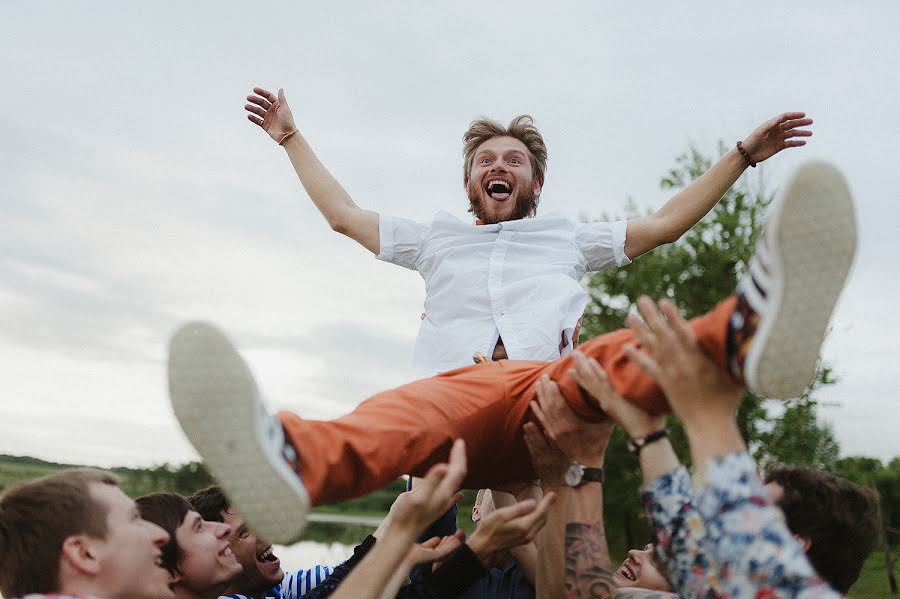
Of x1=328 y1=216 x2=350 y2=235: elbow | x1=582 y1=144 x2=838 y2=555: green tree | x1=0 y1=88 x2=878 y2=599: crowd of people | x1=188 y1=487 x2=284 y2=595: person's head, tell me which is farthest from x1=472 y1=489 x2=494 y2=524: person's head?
x1=582 y1=144 x2=838 y2=555: green tree

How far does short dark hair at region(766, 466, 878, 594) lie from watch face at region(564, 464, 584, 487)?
59 centimetres

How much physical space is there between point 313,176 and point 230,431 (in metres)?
1.85

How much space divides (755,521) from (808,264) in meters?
0.54

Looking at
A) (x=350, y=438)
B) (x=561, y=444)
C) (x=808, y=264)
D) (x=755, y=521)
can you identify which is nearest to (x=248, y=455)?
(x=350, y=438)

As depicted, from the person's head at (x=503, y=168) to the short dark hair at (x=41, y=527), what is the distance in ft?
6.31

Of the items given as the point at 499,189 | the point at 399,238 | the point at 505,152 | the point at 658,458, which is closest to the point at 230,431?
the point at 658,458

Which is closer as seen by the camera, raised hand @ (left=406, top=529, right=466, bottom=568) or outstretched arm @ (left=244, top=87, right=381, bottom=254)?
raised hand @ (left=406, top=529, right=466, bottom=568)

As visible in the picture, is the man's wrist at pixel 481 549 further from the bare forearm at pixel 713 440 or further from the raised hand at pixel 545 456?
the bare forearm at pixel 713 440

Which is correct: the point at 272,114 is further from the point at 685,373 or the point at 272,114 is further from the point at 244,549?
the point at 685,373

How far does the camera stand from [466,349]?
10.3 feet

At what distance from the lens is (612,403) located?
209 cm

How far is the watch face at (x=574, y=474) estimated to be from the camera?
2.48 metres

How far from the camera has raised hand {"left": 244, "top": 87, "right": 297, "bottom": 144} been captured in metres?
3.63

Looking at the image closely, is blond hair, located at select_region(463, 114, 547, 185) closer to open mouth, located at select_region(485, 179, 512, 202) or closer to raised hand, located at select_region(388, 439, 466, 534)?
open mouth, located at select_region(485, 179, 512, 202)
